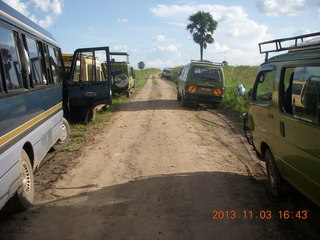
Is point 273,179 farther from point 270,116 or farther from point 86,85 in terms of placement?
point 86,85

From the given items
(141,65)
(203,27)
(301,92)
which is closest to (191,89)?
(301,92)

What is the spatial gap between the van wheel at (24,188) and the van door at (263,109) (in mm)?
3503

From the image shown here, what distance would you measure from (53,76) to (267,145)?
16.3 ft

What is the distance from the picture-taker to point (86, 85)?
33.3ft

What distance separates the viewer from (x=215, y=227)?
159 inches

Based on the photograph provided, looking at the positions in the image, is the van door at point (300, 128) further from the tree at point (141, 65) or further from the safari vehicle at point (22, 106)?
the tree at point (141, 65)

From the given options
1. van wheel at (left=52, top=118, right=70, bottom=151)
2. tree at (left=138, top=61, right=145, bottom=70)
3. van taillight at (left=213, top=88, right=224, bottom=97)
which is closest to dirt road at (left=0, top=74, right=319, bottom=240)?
van wheel at (left=52, top=118, right=70, bottom=151)

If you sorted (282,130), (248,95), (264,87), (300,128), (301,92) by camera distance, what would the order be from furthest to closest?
(248,95), (264,87), (282,130), (301,92), (300,128)

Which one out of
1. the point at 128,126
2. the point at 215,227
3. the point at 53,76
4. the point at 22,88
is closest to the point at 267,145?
the point at 215,227

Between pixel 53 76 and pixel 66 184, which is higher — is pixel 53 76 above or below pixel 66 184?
above

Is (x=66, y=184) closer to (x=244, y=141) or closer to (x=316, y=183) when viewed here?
(x=316, y=183)

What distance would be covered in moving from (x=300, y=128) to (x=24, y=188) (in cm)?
369

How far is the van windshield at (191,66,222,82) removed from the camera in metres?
14.8

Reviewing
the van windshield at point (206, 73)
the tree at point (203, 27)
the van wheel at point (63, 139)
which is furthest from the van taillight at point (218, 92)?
the tree at point (203, 27)
